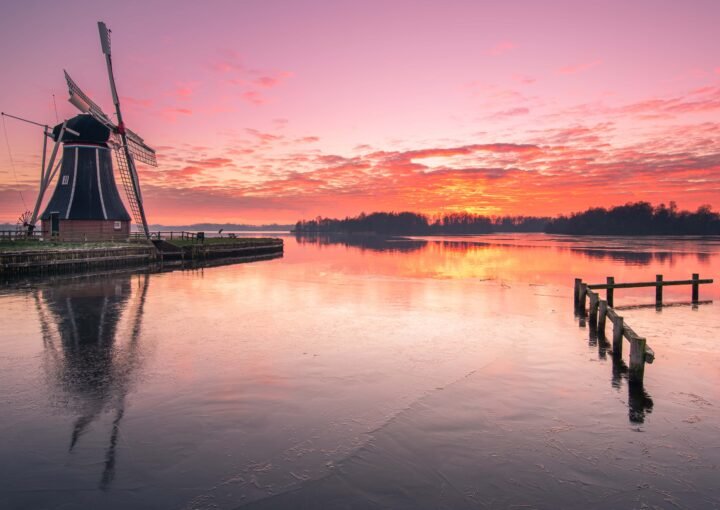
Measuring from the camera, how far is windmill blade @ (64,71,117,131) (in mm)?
41594

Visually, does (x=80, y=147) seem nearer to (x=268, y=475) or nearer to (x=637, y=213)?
(x=268, y=475)

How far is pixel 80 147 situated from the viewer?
143ft

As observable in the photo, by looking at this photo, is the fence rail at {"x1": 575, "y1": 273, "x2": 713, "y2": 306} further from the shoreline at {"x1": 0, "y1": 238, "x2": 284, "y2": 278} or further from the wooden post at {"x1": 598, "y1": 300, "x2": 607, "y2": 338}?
the shoreline at {"x1": 0, "y1": 238, "x2": 284, "y2": 278}

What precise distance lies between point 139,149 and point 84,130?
6.41 m

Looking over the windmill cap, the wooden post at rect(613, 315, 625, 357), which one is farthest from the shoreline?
the wooden post at rect(613, 315, 625, 357)

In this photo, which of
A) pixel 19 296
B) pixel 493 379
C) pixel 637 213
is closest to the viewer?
pixel 493 379

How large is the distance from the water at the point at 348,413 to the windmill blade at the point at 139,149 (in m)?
33.4

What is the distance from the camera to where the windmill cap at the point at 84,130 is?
43.4 m

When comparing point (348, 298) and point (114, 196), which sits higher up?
point (114, 196)

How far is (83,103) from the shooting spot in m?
42.2

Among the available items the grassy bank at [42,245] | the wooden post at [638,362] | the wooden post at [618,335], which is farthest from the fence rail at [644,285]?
the grassy bank at [42,245]

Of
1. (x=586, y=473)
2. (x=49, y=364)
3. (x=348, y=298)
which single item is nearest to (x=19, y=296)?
(x=49, y=364)

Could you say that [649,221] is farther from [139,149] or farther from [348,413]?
[348,413]

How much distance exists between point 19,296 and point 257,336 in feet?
51.5
